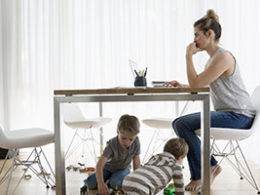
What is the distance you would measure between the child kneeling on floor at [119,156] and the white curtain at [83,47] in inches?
74.8

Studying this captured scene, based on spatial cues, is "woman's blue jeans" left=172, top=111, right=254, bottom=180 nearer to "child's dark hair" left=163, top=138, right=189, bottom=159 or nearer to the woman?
the woman

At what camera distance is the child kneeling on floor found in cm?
230

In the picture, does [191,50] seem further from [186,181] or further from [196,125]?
[186,181]

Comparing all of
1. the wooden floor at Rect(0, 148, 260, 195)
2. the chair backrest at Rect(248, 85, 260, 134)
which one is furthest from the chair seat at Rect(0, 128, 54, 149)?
the chair backrest at Rect(248, 85, 260, 134)

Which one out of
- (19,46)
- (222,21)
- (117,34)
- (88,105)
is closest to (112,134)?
(88,105)

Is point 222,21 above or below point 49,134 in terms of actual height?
above

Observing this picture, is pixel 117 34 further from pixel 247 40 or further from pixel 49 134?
pixel 49 134

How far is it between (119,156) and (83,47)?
2.29 meters

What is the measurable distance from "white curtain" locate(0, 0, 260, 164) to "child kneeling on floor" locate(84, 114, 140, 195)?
1.90 metres

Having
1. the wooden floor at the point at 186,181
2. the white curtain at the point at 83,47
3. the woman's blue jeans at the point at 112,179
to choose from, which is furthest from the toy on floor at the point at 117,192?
the white curtain at the point at 83,47

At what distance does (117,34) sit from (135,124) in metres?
2.41

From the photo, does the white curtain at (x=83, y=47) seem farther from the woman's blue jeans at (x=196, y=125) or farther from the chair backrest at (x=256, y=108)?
the woman's blue jeans at (x=196, y=125)

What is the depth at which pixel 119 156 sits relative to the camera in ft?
8.32

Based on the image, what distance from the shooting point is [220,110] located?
103 inches
